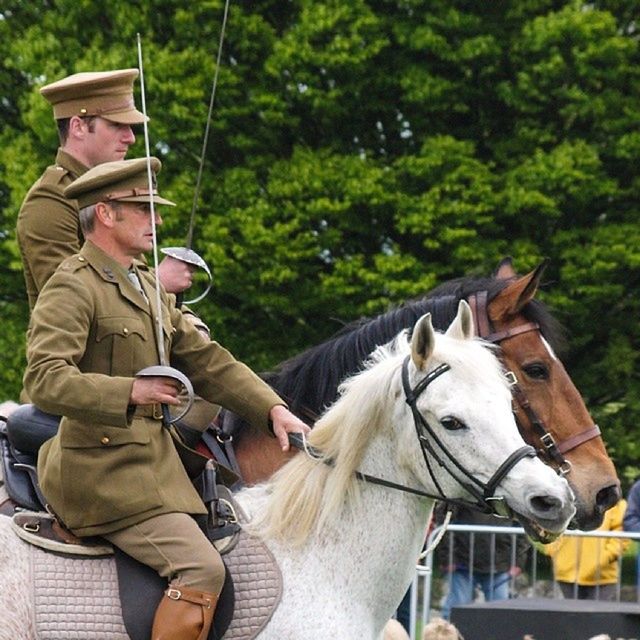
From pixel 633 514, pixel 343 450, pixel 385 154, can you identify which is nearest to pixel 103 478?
pixel 343 450

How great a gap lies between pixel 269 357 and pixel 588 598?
1214cm

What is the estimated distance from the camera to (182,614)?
5383 millimetres

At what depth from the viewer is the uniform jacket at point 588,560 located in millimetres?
10234

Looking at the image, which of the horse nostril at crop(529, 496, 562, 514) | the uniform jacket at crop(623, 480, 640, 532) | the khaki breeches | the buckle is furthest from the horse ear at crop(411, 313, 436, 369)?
the uniform jacket at crop(623, 480, 640, 532)

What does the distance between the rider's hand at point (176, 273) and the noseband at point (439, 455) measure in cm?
285

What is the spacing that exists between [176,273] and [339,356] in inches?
42.1

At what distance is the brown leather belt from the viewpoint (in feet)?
18.6

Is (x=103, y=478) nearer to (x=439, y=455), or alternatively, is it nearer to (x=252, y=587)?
(x=252, y=587)

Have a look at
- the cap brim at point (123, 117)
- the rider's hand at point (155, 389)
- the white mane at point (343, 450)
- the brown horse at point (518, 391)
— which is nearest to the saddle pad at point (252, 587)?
the white mane at point (343, 450)

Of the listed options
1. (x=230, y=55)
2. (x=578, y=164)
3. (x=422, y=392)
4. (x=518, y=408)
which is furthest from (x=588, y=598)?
(x=230, y=55)

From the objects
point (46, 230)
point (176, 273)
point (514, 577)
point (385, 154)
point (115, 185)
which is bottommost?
point (514, 577)

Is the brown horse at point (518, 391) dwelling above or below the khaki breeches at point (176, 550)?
above

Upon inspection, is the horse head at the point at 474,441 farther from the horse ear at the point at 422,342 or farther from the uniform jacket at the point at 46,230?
the uniform jacket at the point at 46,230

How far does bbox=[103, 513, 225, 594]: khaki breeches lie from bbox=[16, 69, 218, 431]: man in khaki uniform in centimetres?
132
